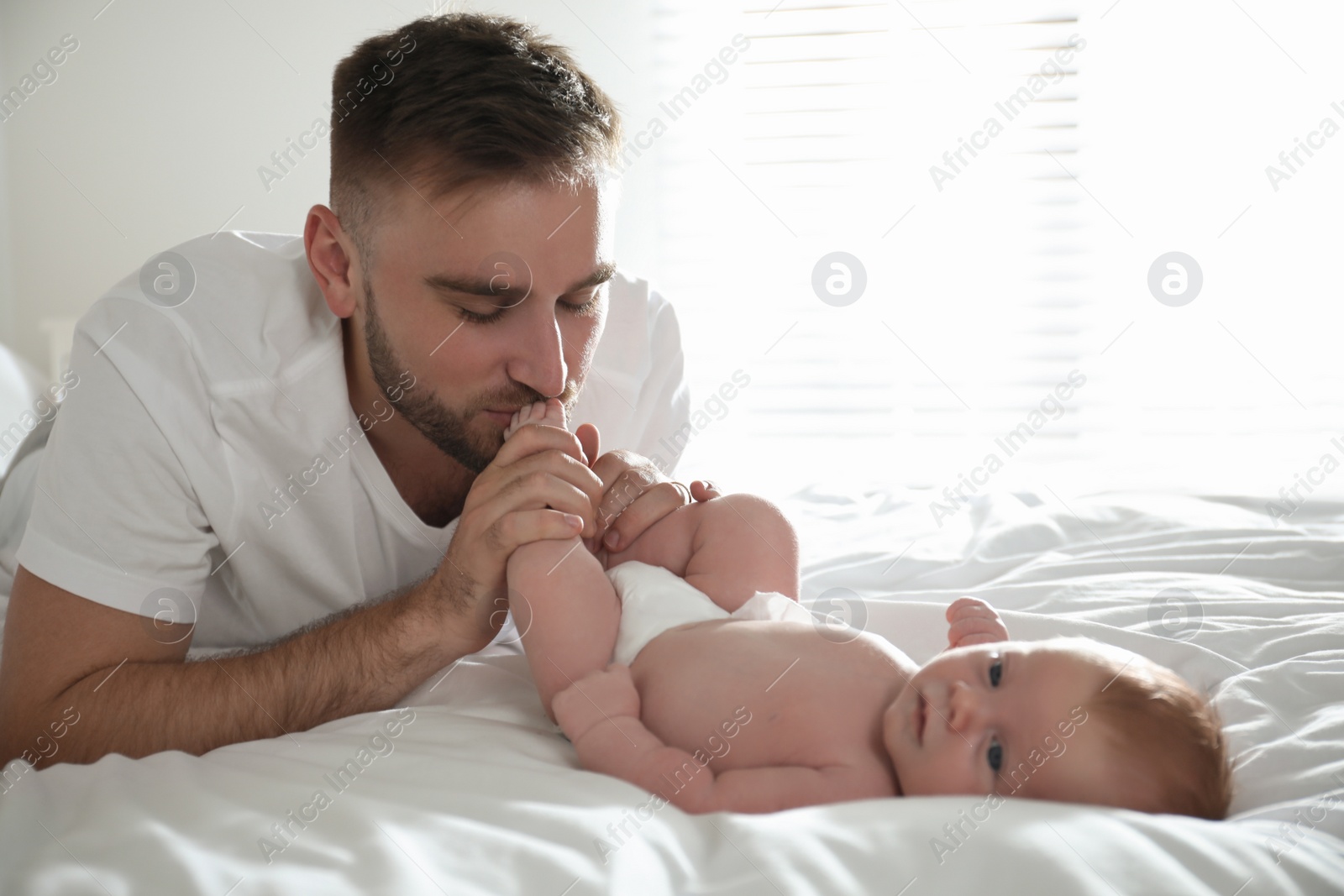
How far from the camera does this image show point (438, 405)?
1.25m

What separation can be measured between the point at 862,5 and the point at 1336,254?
1557mm

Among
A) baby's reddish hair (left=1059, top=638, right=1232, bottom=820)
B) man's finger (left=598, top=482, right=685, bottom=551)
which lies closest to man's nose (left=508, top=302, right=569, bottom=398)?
man's finger (left=598, top=482, right=685, bottom=551)

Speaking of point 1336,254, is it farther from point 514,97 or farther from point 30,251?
point 30,251

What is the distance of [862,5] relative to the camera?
285 cm

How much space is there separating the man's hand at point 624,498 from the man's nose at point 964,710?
44 cm

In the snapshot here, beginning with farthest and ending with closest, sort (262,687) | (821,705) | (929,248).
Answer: (929,248) → (262,687) → (821,705)

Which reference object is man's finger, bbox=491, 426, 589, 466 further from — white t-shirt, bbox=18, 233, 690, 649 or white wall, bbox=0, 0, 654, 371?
white wall, bbox=0, 0, 654, 371

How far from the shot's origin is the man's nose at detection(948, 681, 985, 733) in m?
0.90

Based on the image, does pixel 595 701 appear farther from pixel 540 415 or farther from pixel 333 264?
pixel 333 264

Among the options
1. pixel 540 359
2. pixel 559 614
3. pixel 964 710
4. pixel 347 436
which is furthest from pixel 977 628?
pixel 347 436

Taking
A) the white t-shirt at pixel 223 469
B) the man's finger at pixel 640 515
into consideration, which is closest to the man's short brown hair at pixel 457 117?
the white t-shirt at pixel 223 469

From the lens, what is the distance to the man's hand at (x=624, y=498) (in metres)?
1.22

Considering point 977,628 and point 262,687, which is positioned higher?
point 977,628

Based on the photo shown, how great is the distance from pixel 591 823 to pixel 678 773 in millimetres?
135
